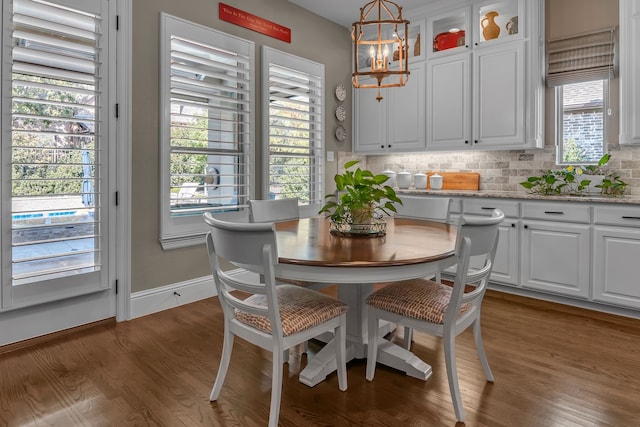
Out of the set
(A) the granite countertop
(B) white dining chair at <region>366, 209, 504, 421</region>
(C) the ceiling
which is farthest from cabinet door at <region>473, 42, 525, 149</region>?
(B) white dining chair at <region>366, 209, 504, 421</region>

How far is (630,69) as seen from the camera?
3295 mm

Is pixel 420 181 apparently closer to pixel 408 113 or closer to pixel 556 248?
pixel 408 113

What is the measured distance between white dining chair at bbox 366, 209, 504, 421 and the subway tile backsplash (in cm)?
241

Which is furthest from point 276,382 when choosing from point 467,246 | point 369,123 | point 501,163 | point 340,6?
point 340,6

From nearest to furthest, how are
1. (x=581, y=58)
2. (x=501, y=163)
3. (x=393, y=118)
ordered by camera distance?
(x=581, y=58), (x=501, y=163), (x=393, y=118)

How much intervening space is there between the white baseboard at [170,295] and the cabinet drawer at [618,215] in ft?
10.7

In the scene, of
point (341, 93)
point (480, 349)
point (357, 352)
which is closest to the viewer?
point (480, 349)

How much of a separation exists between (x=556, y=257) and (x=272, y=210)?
2418mm

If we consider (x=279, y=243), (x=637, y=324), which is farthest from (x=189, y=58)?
(x=637, y=324)

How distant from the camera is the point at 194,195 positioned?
11.4 feet

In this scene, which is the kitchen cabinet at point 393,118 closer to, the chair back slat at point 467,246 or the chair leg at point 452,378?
the chair back slat at point 467,246

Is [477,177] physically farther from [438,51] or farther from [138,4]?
[138,4]

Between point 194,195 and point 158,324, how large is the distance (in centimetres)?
108

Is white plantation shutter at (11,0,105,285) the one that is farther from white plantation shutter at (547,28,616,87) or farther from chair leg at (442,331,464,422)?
white plantation shutter at (547,28,616,87)
